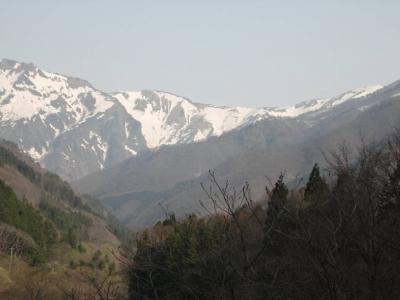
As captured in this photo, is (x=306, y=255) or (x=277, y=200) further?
(x=277, y=200)

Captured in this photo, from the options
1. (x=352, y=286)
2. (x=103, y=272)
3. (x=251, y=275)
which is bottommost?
(x=103, y=272)

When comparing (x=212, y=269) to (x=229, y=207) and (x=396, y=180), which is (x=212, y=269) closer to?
(x=229, y=207)

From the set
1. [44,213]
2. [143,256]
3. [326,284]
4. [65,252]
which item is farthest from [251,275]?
[44,213]

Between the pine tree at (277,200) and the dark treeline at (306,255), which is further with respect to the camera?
the pine tree at (277,200)

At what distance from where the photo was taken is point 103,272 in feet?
325

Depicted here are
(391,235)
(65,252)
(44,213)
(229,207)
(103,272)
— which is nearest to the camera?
(229,207)

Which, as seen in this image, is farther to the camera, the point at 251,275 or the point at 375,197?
the point at 375,197

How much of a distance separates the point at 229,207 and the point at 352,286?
246cm

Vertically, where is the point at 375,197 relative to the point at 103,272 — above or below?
above

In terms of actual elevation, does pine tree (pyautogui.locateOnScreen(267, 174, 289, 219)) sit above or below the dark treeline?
above

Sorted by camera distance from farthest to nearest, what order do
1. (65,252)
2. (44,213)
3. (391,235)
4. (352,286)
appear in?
(44,213), (65,252), (391,235), (352,286)

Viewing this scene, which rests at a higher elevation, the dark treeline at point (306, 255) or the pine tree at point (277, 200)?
the pine tree at point (277, 200)

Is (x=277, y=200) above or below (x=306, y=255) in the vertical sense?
above

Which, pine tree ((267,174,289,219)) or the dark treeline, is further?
pine tree ((267,174,289,219))
